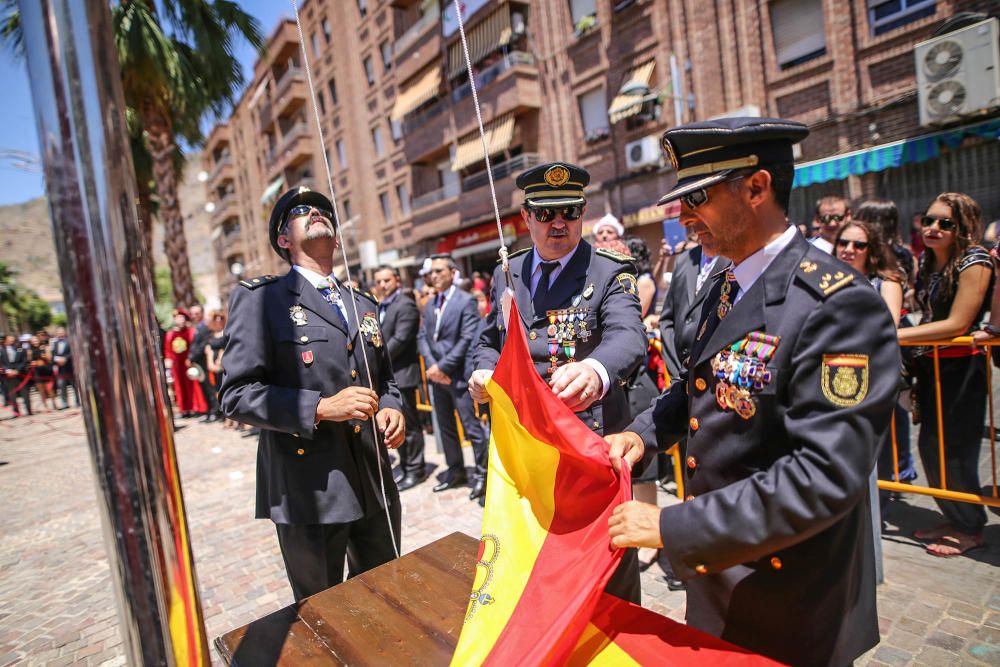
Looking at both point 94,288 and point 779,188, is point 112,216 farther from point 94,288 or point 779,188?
point 779,188

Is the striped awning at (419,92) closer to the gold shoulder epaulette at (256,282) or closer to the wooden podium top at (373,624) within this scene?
the gold shoulder epaulette at (256,282)

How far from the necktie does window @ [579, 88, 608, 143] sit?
15635 mm

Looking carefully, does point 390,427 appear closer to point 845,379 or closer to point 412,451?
point 845,379

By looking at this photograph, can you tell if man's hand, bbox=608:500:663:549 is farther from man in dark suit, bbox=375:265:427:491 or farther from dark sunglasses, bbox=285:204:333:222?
man in dark suit, bbox=375:265:427:491

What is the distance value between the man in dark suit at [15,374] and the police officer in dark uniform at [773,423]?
20.5 metres

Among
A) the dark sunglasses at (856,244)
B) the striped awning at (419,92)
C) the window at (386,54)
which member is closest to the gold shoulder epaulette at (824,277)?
the dark sunglasses at (856,244)

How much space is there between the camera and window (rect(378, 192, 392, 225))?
28.8 m

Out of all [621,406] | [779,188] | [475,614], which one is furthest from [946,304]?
[475,614]

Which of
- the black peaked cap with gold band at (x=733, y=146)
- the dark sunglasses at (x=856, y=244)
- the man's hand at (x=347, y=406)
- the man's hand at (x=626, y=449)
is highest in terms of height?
the black peaked cap with gold band at (x=733, y=146)

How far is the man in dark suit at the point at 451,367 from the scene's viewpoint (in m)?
5.84

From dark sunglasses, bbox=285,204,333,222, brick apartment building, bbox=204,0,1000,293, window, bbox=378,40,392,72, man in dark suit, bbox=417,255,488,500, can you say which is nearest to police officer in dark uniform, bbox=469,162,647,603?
dark sunglasses, bbox=285,204,333,222

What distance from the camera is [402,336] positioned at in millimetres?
6465

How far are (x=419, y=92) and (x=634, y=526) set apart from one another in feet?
80.0

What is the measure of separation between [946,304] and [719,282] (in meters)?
2.91
